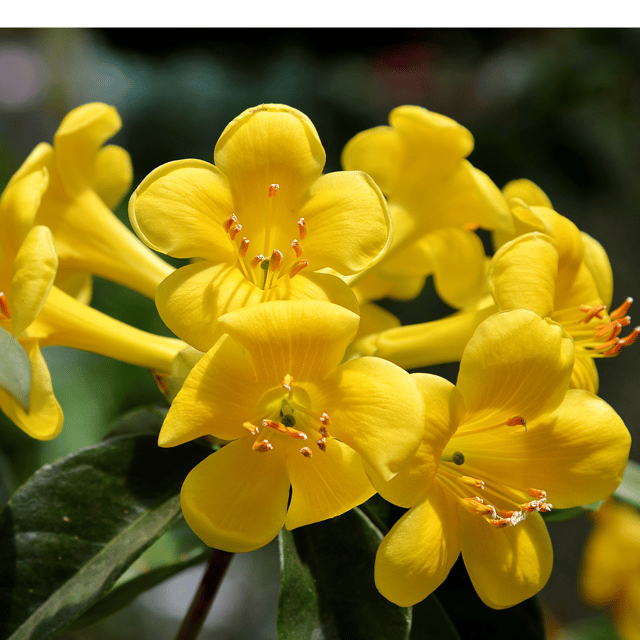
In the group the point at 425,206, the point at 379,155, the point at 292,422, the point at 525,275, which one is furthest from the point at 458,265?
→ the point at 292,422

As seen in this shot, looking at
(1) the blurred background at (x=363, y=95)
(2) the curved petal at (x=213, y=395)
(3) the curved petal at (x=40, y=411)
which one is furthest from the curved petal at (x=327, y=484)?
(1) the blurred background at (x=363, y=95)

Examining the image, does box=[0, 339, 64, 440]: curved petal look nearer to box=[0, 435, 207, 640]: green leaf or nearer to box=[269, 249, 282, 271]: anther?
box=[0, 435, 207, 640]: green leaf

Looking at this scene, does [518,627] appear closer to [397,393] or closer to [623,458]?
[623,458]

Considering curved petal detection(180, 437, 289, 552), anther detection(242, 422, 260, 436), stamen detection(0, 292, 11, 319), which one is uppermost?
stamen detection(0, 292, 11, 319)

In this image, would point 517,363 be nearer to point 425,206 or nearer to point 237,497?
point 237,497

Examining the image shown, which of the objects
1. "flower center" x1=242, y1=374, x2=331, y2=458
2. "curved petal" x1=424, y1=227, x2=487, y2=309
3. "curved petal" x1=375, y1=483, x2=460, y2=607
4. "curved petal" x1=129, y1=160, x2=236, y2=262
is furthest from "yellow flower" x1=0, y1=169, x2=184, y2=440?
"curved petal" x1=424, y1=227, x2=487, y2=309

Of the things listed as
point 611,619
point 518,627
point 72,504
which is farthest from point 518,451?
point 611,619
